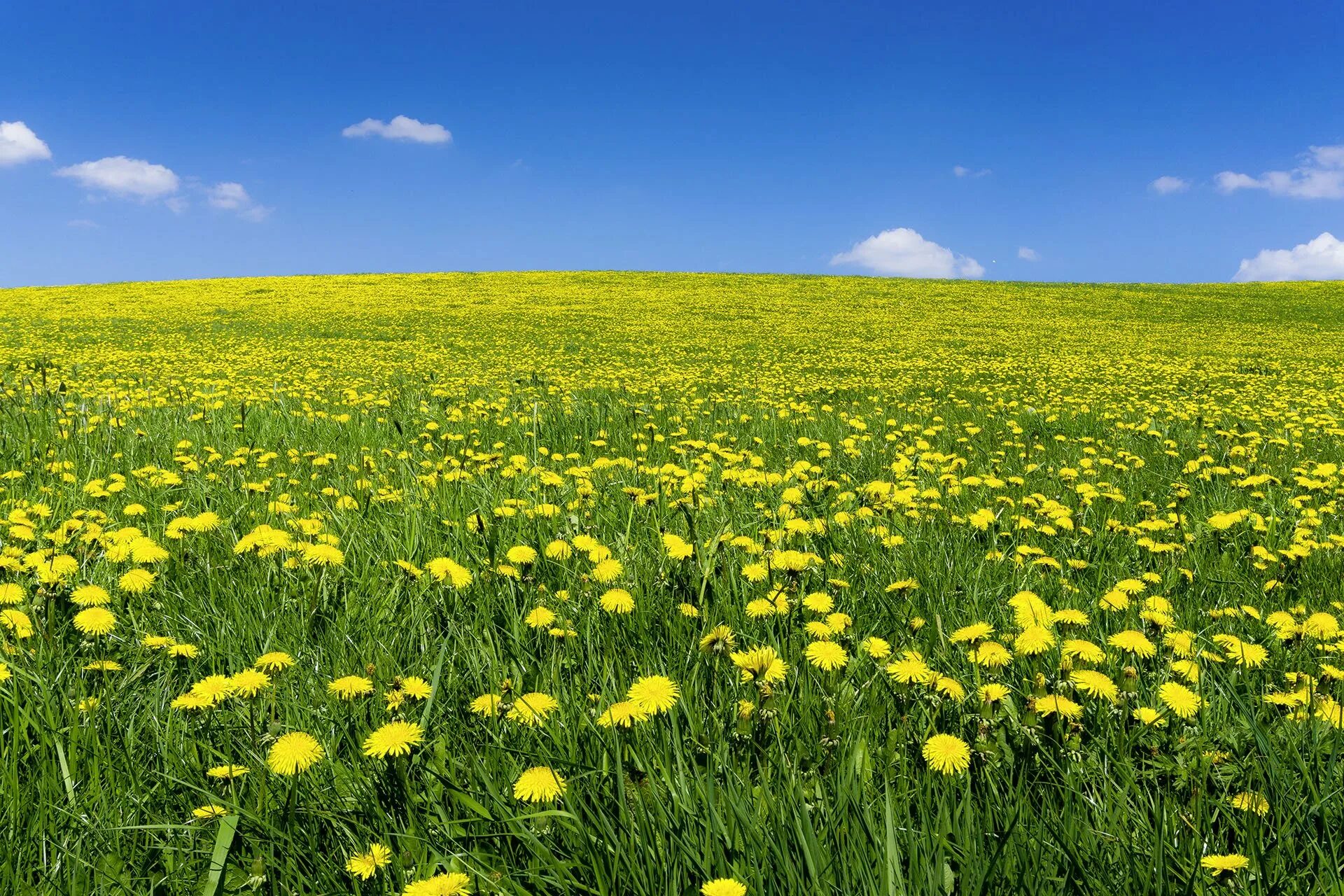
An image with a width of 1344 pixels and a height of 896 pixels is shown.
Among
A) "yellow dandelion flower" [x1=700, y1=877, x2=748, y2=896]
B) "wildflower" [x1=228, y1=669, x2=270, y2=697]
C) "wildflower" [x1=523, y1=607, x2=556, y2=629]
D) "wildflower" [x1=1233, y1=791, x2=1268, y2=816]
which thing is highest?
"wildflower" [x1=228, y1=669, x2=270, y2=697]

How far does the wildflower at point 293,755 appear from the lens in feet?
4.33

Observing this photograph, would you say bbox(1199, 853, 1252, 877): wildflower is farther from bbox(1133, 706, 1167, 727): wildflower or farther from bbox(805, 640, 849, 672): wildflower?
bbox(805, 640, 849, 672): wildflower

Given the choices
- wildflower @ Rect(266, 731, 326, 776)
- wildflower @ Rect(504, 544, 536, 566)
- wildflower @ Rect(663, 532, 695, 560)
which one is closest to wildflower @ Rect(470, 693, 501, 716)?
wildflower @ Rect(266, 731, 326, 776)

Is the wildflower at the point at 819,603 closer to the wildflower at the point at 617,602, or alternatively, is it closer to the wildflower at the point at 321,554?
the wildflower at the point at 617,602

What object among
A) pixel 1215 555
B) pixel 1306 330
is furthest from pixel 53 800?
pixel 1306 330

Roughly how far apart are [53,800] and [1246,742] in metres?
2.40

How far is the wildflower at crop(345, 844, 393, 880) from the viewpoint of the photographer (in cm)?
119

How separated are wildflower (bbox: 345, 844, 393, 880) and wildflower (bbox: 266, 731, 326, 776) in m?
0.19

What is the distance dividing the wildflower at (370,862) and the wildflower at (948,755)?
3.07 ft

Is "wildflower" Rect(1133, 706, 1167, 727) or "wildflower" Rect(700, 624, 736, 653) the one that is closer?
"wildflower" Rect(1133, 706, 1167, 727)

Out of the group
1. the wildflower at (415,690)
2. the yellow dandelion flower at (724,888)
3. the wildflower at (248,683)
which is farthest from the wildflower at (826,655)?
the wildflower at (248,683)

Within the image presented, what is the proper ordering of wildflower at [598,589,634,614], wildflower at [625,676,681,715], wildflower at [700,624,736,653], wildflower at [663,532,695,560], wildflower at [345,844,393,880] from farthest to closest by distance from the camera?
wildflower at [663,532,695,560] < wildflower at [598,589,634,614] < wildflower at [700,624,736,653] < wildflower at [625,676,681,715] < wildflower at [345,844,393,880]

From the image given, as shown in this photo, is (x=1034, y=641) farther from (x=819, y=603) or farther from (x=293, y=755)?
(x=293, y=755)

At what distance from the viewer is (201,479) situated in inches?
147
